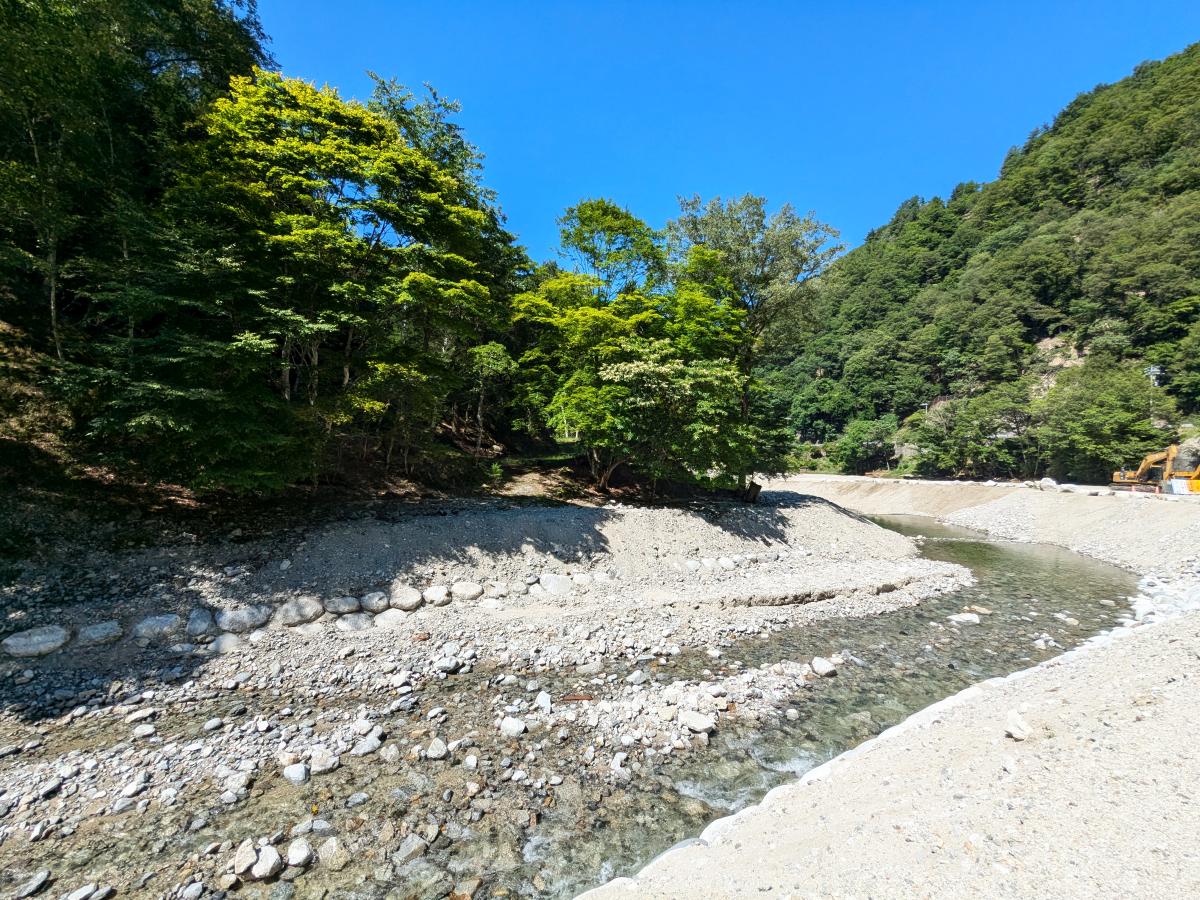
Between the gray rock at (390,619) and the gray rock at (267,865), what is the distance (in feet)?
14.9

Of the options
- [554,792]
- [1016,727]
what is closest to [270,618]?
[554,792]

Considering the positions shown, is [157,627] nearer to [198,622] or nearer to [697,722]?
[198,622]

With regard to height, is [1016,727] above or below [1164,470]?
below

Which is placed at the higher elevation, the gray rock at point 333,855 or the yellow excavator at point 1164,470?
the yellow excavator at point 1164,470

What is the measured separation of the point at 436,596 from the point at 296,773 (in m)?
4.44

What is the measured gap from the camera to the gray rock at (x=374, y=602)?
29.2 feet

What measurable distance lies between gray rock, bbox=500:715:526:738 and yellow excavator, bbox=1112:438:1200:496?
4037 centimetres

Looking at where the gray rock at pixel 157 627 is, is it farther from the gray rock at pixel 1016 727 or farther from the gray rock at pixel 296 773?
the gray rock at pixel 1016 727

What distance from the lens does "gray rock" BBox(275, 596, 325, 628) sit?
8141mm

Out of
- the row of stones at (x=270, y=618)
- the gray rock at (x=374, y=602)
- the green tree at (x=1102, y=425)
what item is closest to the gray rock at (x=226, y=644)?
the row of stones at (x=270, y=618)

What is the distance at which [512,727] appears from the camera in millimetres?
6184

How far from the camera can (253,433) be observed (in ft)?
28.9

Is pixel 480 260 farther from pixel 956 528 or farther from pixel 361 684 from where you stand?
pixel 956 528

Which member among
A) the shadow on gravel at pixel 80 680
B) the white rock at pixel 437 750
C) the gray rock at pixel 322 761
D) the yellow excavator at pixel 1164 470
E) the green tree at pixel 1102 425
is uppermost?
the green tree at pixel 1102 425
